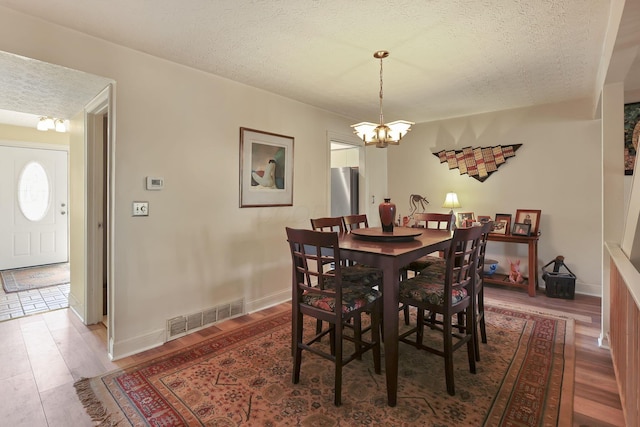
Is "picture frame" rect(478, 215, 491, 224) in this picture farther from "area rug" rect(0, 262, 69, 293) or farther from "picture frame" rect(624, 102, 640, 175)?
"area rug" rect(0, 262, 69, 293)

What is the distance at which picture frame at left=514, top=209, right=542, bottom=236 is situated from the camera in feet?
12.8

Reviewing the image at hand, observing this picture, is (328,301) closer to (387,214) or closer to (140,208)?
(387,214)

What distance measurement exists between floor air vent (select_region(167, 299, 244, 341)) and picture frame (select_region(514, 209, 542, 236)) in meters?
3.50

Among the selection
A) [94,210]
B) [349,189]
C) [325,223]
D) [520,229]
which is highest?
[349,189]

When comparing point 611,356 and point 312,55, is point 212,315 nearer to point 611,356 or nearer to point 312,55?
point 312,55

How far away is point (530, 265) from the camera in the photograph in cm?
377

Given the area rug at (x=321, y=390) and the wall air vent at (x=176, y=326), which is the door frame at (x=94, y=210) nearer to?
the wall air vent at (x=176, y=326)

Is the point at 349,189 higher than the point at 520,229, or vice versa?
the point at 349,189

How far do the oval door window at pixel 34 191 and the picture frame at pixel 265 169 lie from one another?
433 cm

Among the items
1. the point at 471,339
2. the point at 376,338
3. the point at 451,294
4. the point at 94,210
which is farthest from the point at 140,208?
the point at 471,339

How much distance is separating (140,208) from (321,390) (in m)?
1.87

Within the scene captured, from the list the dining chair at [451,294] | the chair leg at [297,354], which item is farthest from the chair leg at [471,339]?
the chair leg at [297,354]

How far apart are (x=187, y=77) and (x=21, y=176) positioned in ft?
14.2

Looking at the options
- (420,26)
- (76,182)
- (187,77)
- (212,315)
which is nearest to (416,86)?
(420,26)
